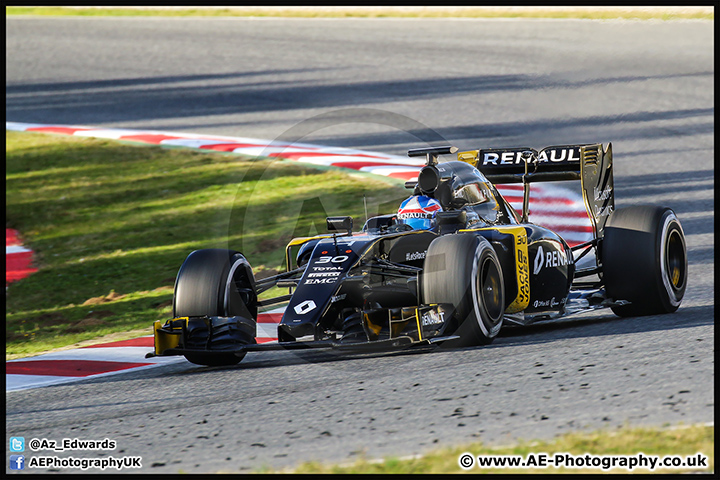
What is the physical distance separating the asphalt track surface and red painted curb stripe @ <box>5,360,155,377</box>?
0.39m

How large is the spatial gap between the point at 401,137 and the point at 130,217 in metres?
4.76

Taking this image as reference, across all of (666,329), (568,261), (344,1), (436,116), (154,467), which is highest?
(344,1)

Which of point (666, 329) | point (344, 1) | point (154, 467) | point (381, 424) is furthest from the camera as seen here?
point (344, 1)

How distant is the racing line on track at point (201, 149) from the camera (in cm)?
677

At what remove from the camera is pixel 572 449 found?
395 cm

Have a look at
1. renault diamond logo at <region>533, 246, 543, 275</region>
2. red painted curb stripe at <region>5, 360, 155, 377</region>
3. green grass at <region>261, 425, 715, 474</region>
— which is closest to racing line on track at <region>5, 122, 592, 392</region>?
red painted curb stripe at <region>5, 360, 155, 377</region>

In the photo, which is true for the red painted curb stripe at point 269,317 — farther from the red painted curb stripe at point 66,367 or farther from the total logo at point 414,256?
the total logo at point 414,256

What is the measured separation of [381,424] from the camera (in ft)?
14.9

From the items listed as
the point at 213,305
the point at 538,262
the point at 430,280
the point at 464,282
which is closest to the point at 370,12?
the point at 538,262

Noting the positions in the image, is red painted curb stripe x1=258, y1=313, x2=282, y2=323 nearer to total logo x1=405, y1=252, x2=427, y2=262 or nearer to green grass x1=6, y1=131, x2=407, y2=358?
green grass x1=6, y1=131, x2=407, y2=358

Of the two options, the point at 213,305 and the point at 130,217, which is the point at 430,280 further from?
the point at 130,217
